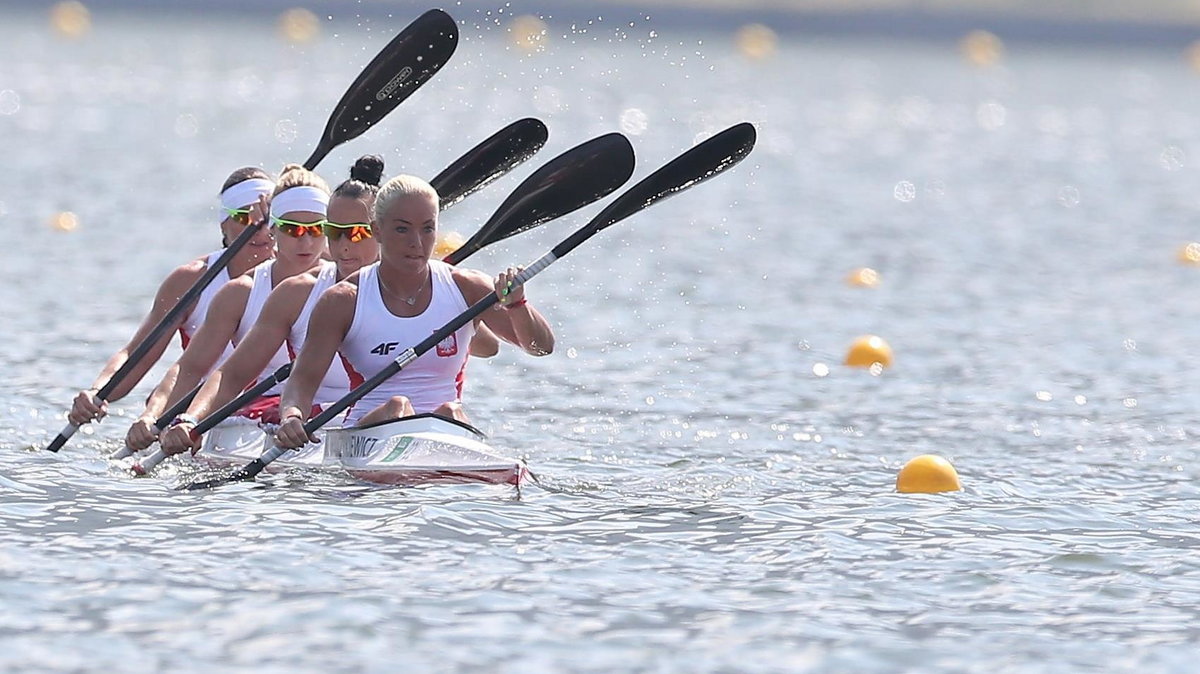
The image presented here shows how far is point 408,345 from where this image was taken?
8.45 m

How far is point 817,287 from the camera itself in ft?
53.0

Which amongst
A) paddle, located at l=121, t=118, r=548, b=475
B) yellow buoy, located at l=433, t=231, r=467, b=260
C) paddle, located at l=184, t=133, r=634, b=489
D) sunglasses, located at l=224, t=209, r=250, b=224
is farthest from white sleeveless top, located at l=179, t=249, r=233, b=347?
yellow buoy, located at l=433, t=231, r=467, b=260

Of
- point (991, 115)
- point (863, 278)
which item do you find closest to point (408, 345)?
point (863, 278)

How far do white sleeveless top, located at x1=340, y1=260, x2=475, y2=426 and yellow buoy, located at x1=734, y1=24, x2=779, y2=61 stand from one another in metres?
33.6

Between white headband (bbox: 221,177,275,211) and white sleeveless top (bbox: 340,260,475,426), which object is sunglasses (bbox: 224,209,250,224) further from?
white sleeveless top (bbox: 340,260,475,426)

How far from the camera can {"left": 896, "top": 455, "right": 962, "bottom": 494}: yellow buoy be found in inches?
356

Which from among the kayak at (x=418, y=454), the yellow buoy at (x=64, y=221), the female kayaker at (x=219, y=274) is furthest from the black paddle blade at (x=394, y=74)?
the yellow buoy at (x=64, y=221)

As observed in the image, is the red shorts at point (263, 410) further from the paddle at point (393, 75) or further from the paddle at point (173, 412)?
the paddle at point (393, 75)

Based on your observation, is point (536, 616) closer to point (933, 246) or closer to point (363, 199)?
point (363, 199)

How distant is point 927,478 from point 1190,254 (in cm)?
996

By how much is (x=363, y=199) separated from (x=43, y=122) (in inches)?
744

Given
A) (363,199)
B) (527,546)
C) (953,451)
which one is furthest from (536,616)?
(953,451)

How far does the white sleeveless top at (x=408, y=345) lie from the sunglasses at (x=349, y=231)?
0.21m

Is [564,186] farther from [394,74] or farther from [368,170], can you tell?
[394,74]
